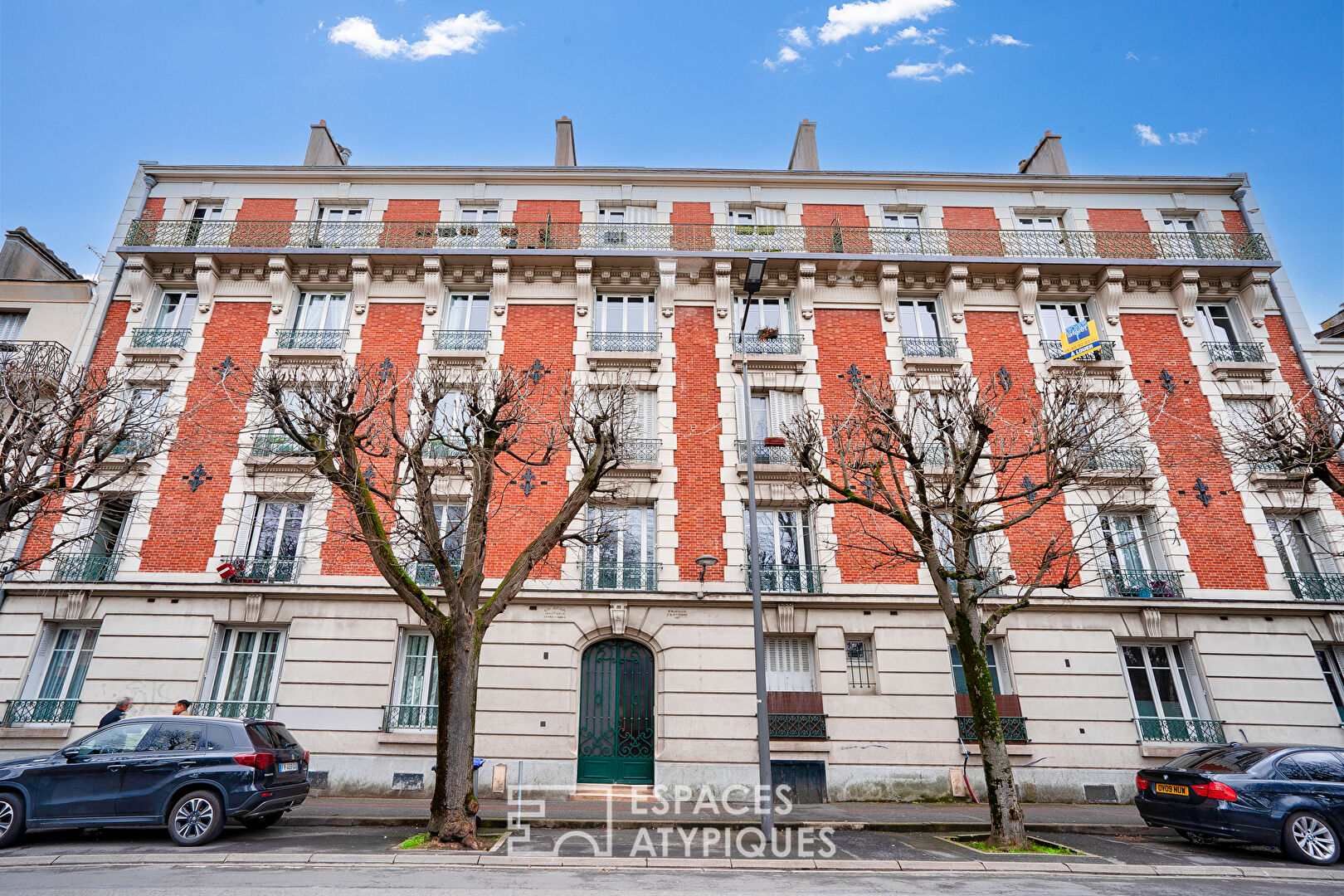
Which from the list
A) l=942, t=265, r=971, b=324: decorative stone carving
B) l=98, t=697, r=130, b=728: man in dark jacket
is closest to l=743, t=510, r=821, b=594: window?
l=942, t=265, r=971, b=324: decorative stone carving

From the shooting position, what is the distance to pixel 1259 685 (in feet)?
46.6

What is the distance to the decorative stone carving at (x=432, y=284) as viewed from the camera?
56.1 feet

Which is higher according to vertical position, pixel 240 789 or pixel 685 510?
pixel 685 510

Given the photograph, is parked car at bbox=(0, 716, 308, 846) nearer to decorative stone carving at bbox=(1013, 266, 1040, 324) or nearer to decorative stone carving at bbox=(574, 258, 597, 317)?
decorative stone carving at bbox=(574, 258, 597, 317)

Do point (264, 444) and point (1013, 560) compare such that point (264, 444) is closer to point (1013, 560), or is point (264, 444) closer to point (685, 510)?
point (685, 510)

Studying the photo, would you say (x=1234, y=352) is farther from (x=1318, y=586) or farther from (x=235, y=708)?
(x=235, y=708)

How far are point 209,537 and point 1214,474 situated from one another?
75.5 ft

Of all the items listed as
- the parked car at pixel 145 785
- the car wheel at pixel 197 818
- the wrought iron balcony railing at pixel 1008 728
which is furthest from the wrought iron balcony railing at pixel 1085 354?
the car wheel at pixel 197 818

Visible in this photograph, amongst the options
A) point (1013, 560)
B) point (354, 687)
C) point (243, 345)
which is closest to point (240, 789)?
point (354, 687)

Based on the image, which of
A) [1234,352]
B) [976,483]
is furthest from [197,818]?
[1234,352]

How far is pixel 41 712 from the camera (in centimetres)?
1381

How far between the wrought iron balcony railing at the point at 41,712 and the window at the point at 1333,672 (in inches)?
1024

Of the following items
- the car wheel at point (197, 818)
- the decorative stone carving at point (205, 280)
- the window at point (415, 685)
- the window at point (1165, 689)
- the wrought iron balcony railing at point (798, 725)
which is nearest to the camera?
the car wheel at point (197, 818)

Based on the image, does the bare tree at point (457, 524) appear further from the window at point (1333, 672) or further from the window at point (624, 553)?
the window at point (1333, 672)
